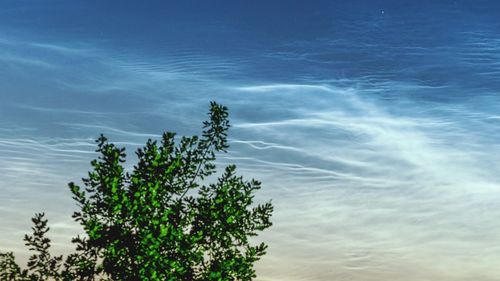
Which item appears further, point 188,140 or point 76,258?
point 188,140

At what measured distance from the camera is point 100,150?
21172 millimetres

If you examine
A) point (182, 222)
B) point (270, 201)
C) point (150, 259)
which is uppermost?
point (270, 201)

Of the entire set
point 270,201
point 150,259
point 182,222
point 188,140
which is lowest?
point 150,259

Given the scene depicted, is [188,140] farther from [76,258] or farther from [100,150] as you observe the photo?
[76,258]

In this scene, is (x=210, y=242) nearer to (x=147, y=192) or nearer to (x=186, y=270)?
(x=186, y=270)

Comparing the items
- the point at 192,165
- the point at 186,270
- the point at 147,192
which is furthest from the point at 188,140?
the point at 186,270

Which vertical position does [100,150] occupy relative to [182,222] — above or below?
above

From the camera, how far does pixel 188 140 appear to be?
74.3ft

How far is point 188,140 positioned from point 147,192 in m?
2.92

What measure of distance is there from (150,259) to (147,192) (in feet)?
7.06

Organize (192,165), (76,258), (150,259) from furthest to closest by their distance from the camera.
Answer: (192,165) → (76,258) → (150,259)

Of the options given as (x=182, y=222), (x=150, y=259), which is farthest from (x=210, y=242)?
(x=150, y=259)

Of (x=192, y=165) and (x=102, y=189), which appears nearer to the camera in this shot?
(x=102, y=189)

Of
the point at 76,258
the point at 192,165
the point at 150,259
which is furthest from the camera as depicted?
the point at 192,165
